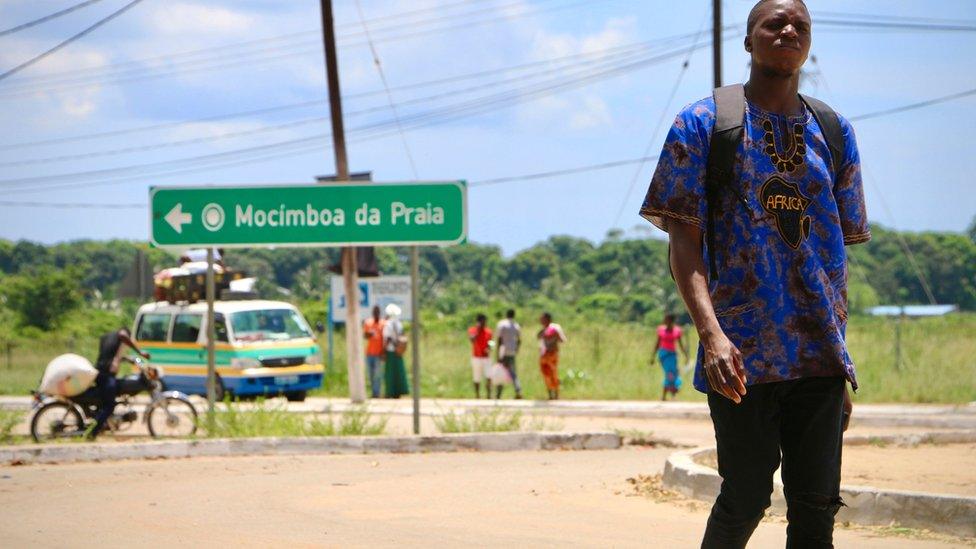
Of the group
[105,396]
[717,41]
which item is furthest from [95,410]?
[717,41]

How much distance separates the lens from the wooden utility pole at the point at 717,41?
2530 centimetres

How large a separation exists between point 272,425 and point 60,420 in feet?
9.86

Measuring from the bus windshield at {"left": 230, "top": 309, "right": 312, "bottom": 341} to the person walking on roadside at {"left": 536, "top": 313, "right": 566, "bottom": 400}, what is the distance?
4.66 m

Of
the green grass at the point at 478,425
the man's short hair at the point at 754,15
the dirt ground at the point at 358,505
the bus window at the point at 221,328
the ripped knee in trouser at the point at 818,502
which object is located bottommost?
the dirt ground at the point at 358,505

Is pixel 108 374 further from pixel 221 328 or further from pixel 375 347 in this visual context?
pixel 375 347

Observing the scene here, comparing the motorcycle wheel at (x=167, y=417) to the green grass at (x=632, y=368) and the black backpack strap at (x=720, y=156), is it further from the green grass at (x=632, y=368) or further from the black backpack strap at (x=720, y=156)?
the black backpack strap at (x=720, y=156)

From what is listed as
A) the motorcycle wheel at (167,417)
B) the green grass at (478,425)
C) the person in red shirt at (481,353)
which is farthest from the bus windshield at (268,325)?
the green grass at (478,425)

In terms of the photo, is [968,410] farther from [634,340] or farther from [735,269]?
[735,269]

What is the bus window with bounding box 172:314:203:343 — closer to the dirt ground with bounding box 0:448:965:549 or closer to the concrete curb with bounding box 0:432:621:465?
the concrete curb with bounding box 0:432:621:465

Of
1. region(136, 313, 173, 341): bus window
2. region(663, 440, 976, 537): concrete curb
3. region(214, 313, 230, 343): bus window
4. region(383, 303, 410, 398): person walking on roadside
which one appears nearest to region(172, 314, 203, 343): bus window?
region(136, 313, 173, 341): bus window

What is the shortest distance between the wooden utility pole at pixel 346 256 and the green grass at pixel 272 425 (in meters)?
9.53

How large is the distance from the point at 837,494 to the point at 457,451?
9522 mm

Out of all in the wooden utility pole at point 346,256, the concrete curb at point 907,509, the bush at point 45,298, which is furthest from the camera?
the bush at point 45,298

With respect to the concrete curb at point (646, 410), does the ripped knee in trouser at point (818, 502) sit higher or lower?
higher
